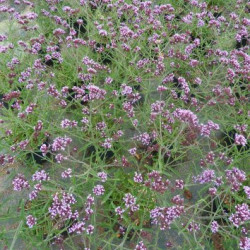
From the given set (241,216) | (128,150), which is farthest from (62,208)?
(241,216)

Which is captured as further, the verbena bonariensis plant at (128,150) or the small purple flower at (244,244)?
the verbena bonariensis plant at (128,150)

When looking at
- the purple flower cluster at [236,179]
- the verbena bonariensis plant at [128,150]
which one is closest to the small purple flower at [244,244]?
the verbena bonariensis plant at [128,150]

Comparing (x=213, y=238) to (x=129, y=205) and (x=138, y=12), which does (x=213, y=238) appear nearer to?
(x=129, y=205)

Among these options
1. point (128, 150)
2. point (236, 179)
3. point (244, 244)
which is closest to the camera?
point (244, 244)

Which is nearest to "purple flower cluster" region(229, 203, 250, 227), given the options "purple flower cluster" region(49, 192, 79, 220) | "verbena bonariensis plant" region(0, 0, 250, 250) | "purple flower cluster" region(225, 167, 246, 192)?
"verbena bonariensis plant" region(0, 0, 250, 250)

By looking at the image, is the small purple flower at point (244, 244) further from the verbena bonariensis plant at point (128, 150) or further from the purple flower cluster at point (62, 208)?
the purple flower cluster at point (62, 208)

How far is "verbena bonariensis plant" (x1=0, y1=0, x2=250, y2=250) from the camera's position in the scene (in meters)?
1.72

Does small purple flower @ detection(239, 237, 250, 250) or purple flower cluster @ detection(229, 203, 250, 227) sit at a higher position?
purple flower cluster @ detection(229, 203, 250, 227)

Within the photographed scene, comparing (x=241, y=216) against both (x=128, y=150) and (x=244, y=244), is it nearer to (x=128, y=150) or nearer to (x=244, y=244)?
(x=244, y=244)

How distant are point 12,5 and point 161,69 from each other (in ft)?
9.81

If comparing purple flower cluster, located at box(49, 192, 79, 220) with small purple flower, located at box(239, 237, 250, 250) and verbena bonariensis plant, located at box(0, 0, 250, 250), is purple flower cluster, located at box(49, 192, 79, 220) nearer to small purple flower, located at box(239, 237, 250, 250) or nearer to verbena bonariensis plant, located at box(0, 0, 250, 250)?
verbena bonariensis plant, located at box(0, 0, 250, 250)

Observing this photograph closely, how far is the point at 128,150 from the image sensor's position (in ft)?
6.72

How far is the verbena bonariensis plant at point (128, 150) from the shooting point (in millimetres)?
1717

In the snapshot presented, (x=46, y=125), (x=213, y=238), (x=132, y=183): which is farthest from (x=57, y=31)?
(x=213, y=238)
